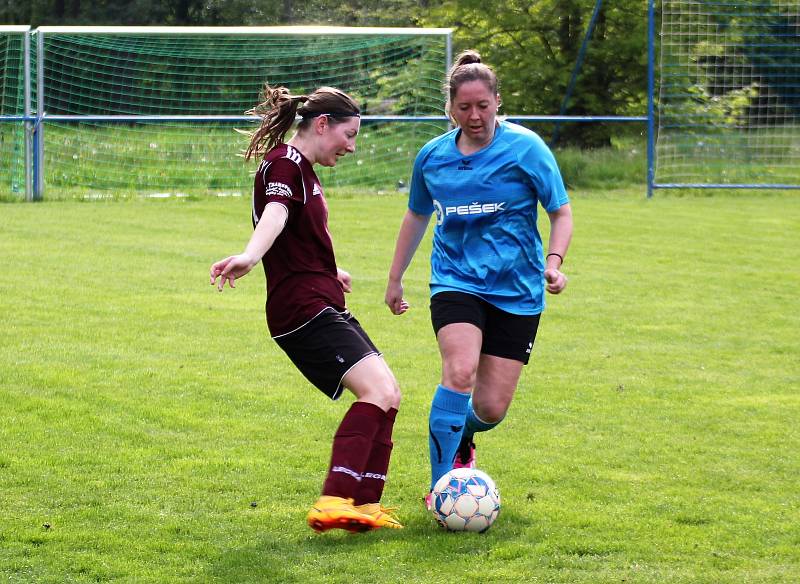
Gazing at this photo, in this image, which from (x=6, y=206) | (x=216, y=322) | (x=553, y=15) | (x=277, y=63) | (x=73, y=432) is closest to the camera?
(x=73, y=432)

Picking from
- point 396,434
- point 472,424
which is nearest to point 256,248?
point 472,424

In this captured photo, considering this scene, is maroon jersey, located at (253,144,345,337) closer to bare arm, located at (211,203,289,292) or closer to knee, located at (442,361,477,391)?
bare arm, located at (211,203,289,292)

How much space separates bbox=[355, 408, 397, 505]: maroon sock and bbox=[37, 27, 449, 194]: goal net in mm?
14229

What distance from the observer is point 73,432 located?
6188mm

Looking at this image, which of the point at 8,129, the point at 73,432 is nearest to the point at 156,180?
the point at 8,129

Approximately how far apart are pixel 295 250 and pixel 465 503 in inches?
46.8

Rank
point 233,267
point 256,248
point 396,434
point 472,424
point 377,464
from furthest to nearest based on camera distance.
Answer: point 396,434 < point 472,424 < point 377,464 < point 256,248 < point 233,267

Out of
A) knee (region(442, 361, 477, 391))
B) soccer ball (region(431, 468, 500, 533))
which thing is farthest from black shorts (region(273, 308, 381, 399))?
soccer ball (region(431, 468, 500, 533))

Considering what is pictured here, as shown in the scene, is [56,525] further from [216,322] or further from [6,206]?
[6,206]

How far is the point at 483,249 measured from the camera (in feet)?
16.9

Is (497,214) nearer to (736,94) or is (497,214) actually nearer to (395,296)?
(395,296)

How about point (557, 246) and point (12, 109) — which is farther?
point (12, 109)

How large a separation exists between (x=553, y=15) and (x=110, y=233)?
50.2ft

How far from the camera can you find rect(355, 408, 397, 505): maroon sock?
15.8 ft
